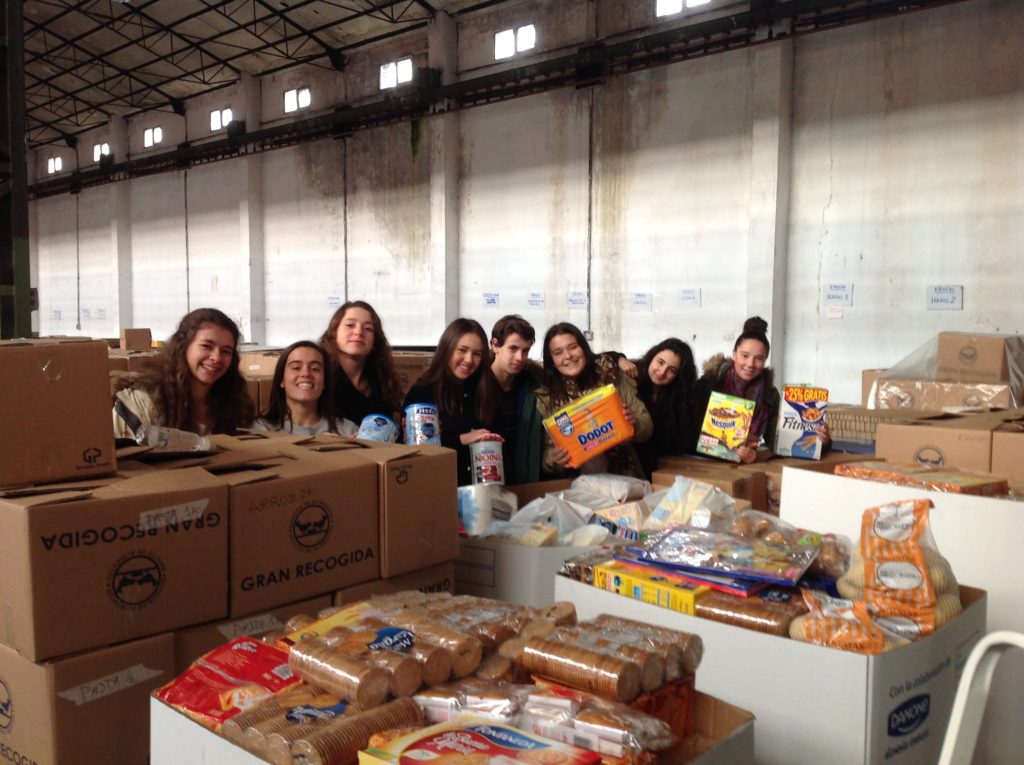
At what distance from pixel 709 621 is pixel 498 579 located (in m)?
0.77

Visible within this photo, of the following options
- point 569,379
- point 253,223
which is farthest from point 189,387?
point 253,223

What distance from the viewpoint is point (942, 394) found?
4.16 m

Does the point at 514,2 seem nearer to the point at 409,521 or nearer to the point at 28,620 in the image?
the point at 409,521

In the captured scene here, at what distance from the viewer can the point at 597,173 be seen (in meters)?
7.37

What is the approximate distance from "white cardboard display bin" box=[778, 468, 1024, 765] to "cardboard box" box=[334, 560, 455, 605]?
2.53 feet

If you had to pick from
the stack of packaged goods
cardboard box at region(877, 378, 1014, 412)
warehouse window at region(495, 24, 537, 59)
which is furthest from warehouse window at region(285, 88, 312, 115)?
the stack of packaged goods

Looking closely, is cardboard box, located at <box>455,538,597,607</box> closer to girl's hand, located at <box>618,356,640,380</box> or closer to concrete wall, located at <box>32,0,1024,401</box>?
girl's hand, located at <box>618,356,640,380</box>

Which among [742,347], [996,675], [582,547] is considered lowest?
[996,675]

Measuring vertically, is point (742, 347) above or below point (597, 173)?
below

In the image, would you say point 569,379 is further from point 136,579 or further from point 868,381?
point 868,381

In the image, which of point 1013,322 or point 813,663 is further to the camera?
point 1013,322

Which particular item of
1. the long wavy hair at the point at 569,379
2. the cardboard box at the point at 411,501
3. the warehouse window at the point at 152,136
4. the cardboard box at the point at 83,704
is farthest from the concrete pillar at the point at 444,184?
the cardboard box at the point at 83,704

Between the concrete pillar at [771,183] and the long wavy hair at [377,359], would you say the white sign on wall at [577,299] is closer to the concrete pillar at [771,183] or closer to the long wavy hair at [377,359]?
the concrete pillar at [771,183]

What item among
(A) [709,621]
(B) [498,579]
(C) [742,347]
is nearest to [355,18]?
(C) [742,347]
